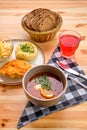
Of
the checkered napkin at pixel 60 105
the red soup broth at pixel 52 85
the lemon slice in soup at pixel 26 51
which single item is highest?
the lemon slice in soup at pixel 26 51

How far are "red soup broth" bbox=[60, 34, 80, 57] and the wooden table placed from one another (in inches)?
1.6

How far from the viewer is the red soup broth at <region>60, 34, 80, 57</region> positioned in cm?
104

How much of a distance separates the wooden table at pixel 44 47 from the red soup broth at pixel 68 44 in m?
0.04

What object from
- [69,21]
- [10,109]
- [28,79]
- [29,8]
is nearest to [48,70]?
[28,79]

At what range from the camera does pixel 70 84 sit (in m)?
0.94

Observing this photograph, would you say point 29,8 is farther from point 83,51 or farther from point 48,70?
point 48,70

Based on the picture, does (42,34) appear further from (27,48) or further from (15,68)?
(15,68)

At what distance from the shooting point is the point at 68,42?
1.07m

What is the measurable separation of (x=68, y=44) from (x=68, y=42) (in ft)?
0.06

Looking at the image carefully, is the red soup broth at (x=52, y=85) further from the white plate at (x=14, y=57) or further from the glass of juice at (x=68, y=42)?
the glass of juice at (x=68, y=42)

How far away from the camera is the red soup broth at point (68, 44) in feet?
3.41

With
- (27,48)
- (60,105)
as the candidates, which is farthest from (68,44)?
(60,105)

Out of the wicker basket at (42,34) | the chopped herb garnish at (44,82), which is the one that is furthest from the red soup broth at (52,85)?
the wicker basket at (42,34)

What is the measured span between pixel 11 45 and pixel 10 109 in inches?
10.9
